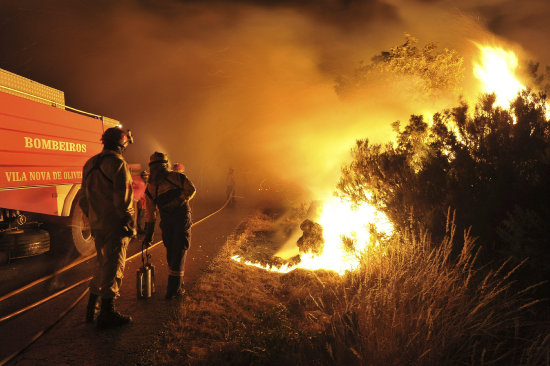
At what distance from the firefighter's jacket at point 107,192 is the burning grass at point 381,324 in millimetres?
1348

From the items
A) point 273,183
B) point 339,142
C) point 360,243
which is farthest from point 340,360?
point 273,183

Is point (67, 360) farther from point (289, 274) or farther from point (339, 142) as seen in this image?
point (339, 142)

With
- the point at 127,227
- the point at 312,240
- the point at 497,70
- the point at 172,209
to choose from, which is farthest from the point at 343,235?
the point at 497,70

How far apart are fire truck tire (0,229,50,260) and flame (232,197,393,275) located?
3.58m

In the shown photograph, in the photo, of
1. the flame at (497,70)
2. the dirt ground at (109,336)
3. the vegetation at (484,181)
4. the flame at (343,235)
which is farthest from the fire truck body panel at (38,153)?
the flame at (497,70)

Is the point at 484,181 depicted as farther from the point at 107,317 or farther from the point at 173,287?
the point at 107,317

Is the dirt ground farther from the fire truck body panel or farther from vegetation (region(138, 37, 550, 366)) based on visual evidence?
the fire truck body panel

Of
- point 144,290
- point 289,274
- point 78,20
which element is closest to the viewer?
point 144,290

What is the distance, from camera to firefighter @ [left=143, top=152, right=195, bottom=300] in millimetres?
4379

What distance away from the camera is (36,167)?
6012mm

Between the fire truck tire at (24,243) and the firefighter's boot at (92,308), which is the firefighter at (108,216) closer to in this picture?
the firefighter's boot at (92,308)

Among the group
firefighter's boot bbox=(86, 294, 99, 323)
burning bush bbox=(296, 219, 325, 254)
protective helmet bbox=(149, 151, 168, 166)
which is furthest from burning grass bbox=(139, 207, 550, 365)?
burning bush bbox=(296, 219, 325, 254)

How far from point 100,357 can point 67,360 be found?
29cm

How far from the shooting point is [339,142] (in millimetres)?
14914
